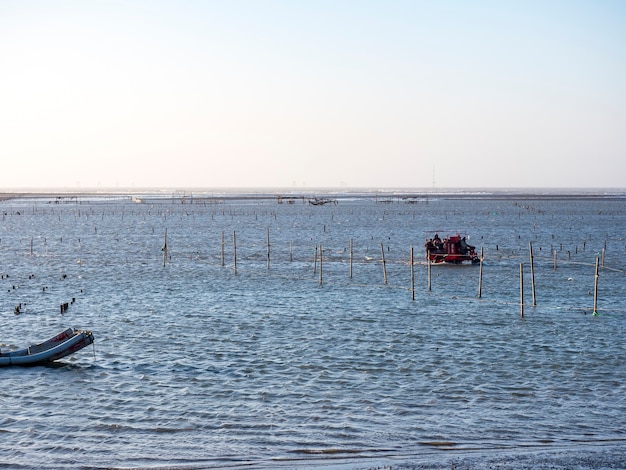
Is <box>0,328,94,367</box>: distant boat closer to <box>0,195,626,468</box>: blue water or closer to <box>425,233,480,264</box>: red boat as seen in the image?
<box>0,195,626,468</box>: blue water

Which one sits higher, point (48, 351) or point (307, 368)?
point (48, 351)

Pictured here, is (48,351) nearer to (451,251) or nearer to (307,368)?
(307,368)

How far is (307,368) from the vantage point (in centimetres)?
2169

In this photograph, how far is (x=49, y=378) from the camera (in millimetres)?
20922

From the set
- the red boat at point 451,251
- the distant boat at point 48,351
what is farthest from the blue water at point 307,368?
the red boat at point 451,251

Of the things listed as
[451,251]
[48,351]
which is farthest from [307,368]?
[451,251]

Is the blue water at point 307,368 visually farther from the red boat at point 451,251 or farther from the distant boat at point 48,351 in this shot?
the red boat at point 451,251

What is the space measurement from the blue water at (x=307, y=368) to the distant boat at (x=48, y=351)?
31 cm

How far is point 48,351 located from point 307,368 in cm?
763

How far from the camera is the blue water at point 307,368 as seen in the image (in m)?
15.4

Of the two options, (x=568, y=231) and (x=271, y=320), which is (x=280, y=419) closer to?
(x=271, y=320)

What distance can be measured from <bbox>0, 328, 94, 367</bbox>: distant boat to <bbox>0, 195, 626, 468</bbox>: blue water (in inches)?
12.3

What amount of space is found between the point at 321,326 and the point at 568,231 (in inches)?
2525

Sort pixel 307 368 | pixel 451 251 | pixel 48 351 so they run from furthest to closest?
pixel 451 251, pixel 48 351, pixel 307 368
